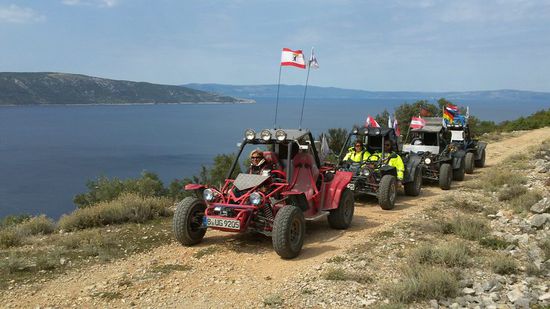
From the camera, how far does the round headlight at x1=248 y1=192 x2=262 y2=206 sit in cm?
737

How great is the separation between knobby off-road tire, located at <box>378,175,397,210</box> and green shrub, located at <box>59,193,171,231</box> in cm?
498

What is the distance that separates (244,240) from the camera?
27.0 feet

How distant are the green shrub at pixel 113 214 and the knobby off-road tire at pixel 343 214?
3.71 m

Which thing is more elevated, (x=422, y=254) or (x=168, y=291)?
(x=422, y=254)

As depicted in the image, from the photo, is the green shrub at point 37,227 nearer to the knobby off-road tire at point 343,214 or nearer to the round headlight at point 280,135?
the round headlight at point 280,135

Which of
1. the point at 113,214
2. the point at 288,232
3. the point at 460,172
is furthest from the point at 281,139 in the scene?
the point at 460,172

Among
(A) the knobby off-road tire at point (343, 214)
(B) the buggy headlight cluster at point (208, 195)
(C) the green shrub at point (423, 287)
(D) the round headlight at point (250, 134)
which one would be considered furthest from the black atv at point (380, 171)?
(C) the green shrub at point (423, 287)

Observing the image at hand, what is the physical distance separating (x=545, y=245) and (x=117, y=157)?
67009mm

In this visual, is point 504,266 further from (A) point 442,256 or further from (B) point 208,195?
(B) point 208,195

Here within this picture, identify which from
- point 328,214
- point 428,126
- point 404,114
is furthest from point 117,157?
point 328,214

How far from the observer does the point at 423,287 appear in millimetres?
5766

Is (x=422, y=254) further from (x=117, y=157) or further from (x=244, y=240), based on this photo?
(x=117, y=157)

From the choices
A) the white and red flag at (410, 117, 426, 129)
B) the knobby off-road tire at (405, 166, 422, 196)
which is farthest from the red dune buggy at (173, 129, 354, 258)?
the white and red flag at (410, 117, 426, 129)

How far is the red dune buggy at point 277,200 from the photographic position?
7.28 metres
